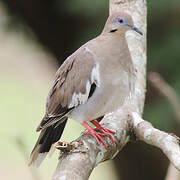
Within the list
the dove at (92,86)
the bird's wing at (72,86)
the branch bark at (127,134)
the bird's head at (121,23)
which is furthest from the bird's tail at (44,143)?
the bird's head at (121,23)

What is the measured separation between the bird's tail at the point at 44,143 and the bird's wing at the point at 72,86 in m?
0.13

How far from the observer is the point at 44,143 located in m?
3.66

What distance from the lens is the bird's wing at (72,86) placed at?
3471 mm

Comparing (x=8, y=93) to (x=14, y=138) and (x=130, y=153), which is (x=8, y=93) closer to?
(x=130, y=153)

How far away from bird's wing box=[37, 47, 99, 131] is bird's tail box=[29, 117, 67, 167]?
133 mm

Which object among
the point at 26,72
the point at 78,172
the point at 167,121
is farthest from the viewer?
the point at 26,72

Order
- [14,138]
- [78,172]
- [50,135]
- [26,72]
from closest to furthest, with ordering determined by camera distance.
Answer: [78,172] → [14,138] → [50,135] → [26,72]

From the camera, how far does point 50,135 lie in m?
3.68

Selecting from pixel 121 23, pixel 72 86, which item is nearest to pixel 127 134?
pixel 72 86

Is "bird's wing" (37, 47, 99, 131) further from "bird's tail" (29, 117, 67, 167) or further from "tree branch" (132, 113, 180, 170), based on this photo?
"tree branch" (132, 113, 180, 170)

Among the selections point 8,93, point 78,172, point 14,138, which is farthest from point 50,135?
point 8,93

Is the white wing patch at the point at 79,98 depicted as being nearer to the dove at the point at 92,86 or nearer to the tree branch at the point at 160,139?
the dove at the point at 92,86

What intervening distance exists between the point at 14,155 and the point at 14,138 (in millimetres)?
6957

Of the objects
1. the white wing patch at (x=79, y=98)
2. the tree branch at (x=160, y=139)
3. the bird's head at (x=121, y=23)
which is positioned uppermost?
the bird's head at (x=121, y=23)
